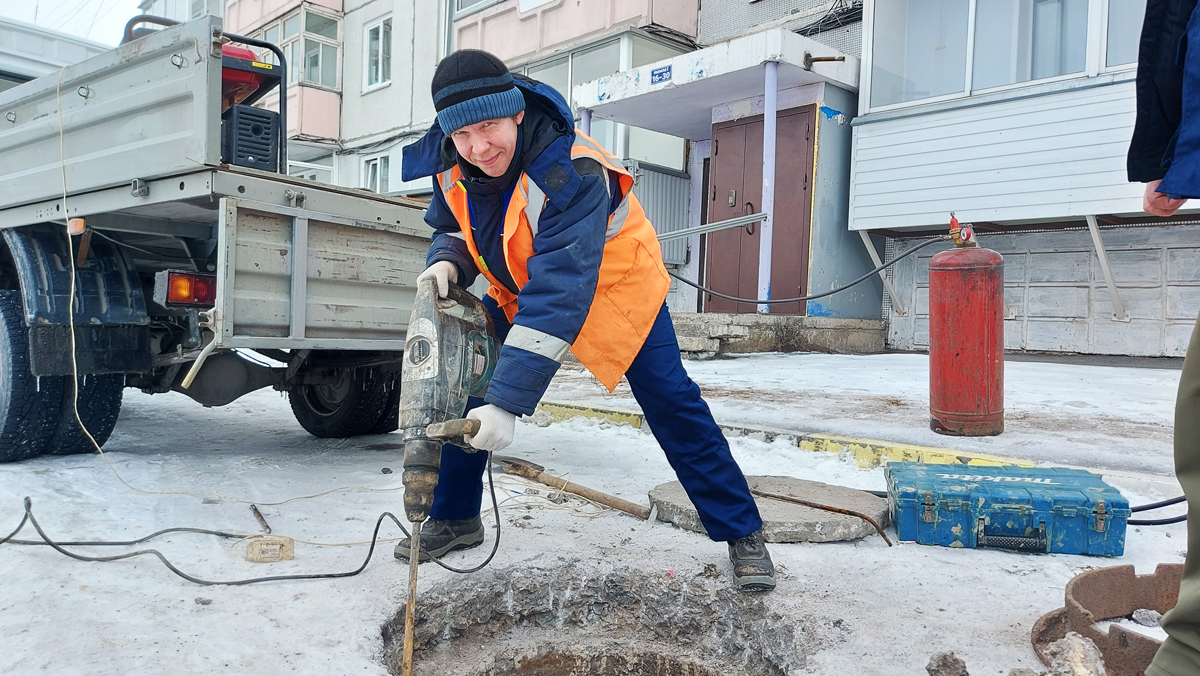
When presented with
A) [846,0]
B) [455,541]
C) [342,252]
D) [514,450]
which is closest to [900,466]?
[455,541]

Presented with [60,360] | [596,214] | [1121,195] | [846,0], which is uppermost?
[846,0]

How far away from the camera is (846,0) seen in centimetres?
945

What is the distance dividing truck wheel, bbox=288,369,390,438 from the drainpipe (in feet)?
17.6

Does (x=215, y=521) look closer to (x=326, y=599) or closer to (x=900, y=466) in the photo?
(x=326, y=599)

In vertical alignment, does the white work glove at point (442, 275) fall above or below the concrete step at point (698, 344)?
above

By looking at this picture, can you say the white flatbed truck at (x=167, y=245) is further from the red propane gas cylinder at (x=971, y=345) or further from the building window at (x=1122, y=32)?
the building window at (x=1122, y=32)

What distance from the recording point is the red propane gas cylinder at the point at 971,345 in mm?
4082

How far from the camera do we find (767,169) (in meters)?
8.91

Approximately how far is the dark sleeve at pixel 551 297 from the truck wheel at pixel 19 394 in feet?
9.72

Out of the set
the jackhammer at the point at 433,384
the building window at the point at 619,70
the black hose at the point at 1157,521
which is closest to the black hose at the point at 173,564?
the jackhammer at the point at 433,384

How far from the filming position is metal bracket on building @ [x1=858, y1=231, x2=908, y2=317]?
9305 mm

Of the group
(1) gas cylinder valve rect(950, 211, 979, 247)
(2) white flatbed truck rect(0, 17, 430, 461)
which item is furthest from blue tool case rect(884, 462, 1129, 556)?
(2) white flatbed truck rect(0, 17, 430, 461)

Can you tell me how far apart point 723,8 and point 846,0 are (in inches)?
85.9

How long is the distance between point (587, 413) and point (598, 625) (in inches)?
109
